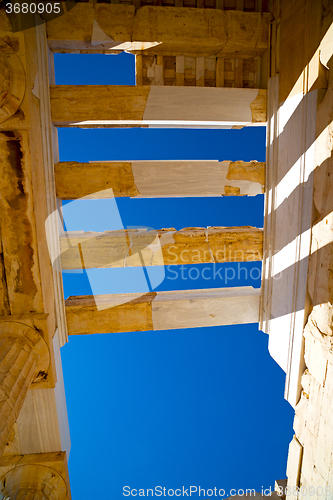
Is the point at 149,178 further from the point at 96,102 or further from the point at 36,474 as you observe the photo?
the point at 36,474

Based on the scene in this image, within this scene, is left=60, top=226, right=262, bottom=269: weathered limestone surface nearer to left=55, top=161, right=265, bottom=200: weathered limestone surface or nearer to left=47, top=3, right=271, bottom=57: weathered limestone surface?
left=55, top=161, right=265, bottom=200: weathered limestone surface

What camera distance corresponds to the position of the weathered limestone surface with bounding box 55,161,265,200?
4227mm

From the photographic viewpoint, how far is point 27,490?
11.8ft

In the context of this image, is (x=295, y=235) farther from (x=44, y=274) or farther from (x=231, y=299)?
(x=44, y=274)

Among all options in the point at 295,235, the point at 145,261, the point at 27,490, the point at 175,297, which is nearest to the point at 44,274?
the point at 145,261

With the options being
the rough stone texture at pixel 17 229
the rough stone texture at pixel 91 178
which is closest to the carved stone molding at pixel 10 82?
the rough stone texture at pixel 17 229

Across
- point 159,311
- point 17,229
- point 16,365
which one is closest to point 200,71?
point 17,229

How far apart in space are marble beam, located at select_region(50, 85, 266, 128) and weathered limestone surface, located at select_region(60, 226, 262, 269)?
1.71 metres

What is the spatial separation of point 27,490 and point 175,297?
10.7 ft

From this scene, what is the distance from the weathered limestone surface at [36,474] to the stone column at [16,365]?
4.40 feet

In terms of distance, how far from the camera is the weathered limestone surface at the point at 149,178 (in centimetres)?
423

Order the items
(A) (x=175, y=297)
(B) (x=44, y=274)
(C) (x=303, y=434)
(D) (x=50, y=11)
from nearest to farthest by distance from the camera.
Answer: (B) (x=44, y=274) → (D) (x=50, y=11) → (C) (x=303, y=434) → (A) (x=175, y=297)

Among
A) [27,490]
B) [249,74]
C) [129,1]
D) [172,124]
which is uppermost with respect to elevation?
[129,1]

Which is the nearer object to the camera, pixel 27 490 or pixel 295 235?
pixel 27 490
